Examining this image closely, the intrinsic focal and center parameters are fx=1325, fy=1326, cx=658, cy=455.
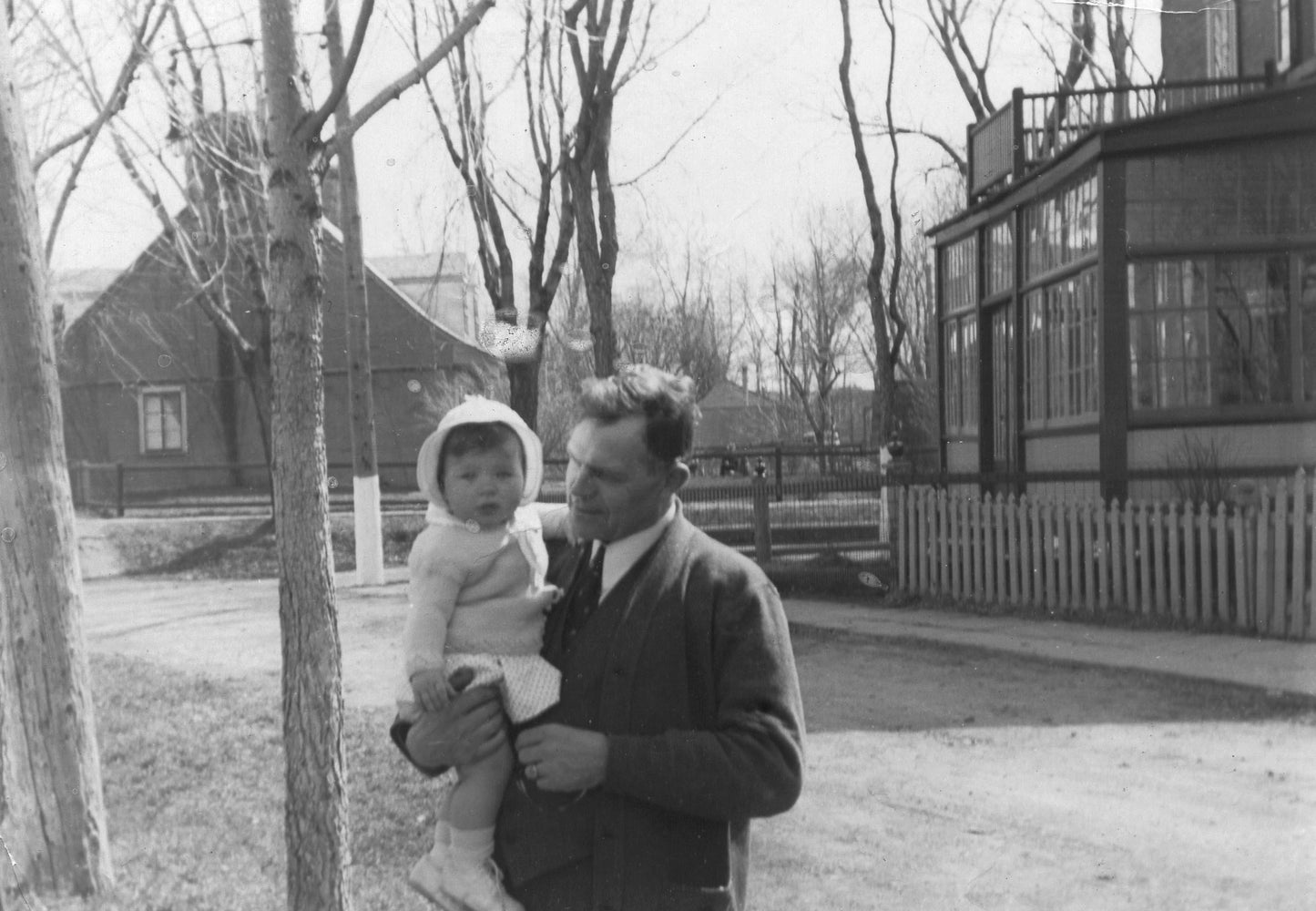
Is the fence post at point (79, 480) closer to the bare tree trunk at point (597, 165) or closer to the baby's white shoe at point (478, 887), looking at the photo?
the bare tree trunk at point (597, 165)

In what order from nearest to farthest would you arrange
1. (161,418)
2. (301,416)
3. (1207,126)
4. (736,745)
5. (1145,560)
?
(736,745), (301,416), (1145,560), (1207,126), (161,418)

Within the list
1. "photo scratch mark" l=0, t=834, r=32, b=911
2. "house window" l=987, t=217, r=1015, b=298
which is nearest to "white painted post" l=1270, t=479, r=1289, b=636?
"house window" l=987, t=217, r=1015, b=298

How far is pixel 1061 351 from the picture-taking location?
11.7 metres

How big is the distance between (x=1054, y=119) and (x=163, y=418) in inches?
361

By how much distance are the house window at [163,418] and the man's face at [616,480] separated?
11.3 metres

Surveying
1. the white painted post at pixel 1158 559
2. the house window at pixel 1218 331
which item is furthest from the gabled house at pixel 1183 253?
the white painted post at pixel 1158 559

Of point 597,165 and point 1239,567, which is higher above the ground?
point 597,165

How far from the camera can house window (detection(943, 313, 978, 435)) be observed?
→ 47.3ft

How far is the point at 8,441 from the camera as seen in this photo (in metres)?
4.19

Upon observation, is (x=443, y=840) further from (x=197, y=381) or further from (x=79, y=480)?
(x=197, y=381)

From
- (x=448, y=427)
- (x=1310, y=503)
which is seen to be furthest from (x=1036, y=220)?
(x=448, y=427)

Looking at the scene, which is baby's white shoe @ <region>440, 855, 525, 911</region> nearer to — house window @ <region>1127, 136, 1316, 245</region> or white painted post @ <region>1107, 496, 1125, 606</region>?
white painted post @ <region>1107, 496, 1125, 606</region>

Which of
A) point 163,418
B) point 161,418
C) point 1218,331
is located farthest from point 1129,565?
point 161,418

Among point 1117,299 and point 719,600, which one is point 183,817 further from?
point 1117,299
